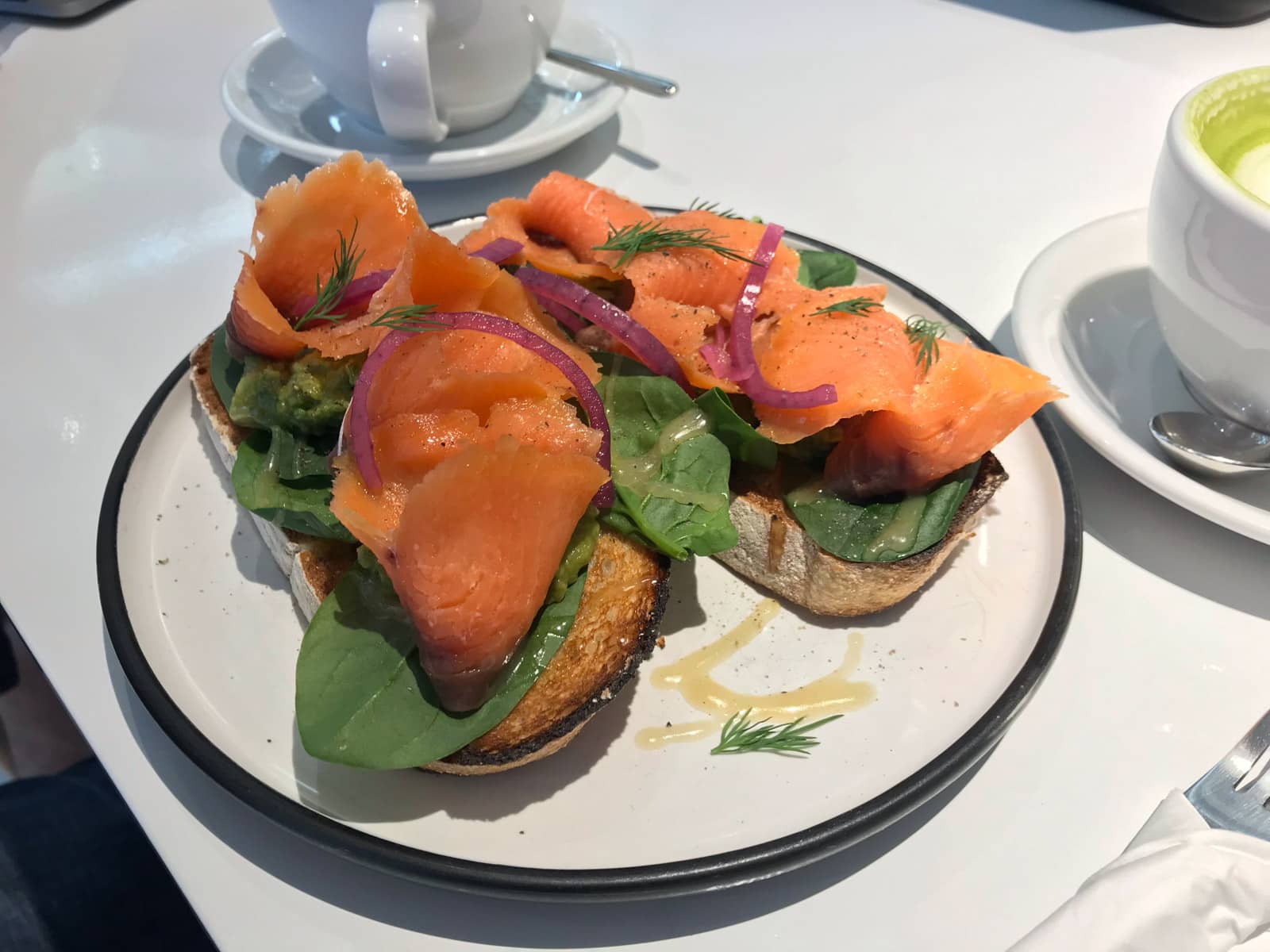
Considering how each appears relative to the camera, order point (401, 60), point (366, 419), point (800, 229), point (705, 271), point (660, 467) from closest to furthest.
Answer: point (366, 419) → point (660, 467) → point (705, 271) → point (401, 60) → point (800, 229)

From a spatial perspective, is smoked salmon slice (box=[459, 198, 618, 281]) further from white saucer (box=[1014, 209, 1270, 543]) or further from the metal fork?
the metal fork

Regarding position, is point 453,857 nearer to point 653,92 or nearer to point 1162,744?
point 1162,744

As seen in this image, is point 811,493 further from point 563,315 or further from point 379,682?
point 379,682

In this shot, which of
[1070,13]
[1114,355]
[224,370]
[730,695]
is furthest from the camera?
[1070,13]

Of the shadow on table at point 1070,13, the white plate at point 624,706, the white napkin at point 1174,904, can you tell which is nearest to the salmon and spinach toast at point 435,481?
the white plate at point 624,706

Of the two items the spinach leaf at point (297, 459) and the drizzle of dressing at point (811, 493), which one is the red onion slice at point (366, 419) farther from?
the drizzle of dressing at point (811, 493)

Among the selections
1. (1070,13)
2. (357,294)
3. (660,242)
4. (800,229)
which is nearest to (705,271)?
(660,242)
